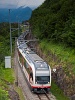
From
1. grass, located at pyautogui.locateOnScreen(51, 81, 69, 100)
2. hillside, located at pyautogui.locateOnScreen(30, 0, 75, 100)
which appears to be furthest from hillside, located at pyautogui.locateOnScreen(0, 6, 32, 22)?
grass, located at pyautogui.locateOnScreen(51, 81, 69, 100)

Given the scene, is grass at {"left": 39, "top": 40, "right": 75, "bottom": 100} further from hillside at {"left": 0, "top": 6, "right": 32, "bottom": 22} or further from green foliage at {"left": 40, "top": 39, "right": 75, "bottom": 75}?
hillside at {"left": 0, "top": 6, "right": 32, "bottom": 22}

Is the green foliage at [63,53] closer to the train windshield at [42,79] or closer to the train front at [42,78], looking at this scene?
the train front at [42,78]

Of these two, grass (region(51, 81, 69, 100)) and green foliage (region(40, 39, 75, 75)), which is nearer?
grass (region(51, 81, 69, 100))

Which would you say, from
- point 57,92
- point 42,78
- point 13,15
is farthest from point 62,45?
point 13,15

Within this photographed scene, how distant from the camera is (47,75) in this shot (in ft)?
111

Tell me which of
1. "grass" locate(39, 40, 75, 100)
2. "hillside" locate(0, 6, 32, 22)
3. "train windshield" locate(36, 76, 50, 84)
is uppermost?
"hillside" locate(0, 6, 32, 22)

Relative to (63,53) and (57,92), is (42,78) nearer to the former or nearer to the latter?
(57,92)

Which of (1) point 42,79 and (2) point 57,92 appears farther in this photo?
(2) point 57,92

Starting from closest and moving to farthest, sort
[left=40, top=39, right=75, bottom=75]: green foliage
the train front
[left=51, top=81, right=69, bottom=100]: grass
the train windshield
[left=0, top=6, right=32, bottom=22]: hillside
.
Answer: [left=51, top=81, right=69, bottom=100]: grass
the train front
the train windshield
[left=40, top=39, right=75, bottom=75]: green foliage
[left=0, top=6, right=32, bottom=22]: hillside

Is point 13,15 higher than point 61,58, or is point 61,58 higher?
point 13,15

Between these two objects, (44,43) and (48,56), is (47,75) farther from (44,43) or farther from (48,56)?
(44,43)

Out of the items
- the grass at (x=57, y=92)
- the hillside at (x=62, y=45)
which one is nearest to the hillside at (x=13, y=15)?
the hillside at (x=62, y=45)

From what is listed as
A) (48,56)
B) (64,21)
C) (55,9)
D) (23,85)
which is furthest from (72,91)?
(55,9)

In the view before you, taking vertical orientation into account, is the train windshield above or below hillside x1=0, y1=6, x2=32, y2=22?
below
